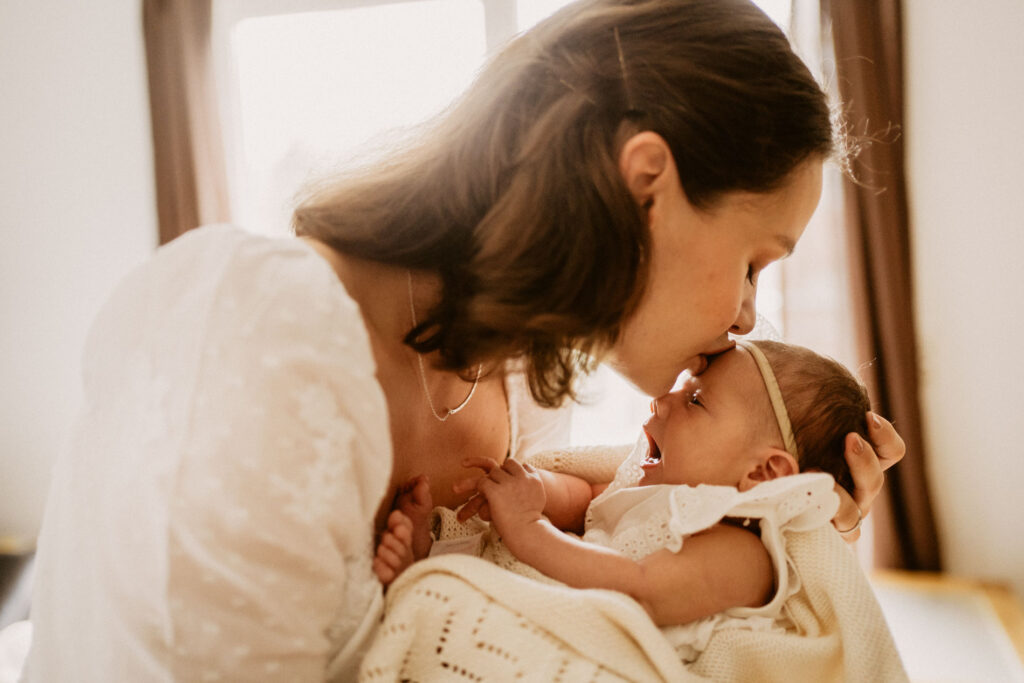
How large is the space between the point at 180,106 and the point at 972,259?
8.68 feet

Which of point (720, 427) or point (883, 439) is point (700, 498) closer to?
point (720, 427)

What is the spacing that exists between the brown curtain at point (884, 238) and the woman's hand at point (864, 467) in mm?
1321

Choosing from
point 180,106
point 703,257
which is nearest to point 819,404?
point 703,257

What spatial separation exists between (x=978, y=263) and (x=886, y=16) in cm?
80

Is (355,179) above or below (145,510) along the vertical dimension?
above

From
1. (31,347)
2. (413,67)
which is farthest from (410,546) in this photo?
(31,347)

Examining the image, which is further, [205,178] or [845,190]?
[205,178]

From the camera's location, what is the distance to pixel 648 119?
91 centimetres

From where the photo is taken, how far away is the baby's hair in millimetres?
1180

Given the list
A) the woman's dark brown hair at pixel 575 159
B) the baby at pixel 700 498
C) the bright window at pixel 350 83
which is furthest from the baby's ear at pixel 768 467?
the bright window at pixel 350 83

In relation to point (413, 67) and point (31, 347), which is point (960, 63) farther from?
point (31, 347)

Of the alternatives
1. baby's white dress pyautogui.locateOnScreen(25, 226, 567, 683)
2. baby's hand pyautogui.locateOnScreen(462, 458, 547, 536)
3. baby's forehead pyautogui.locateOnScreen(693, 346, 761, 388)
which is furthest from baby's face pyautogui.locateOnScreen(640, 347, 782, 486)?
baby's white dress pyautogui.locateOnScreen(25, 226, 567, 683)

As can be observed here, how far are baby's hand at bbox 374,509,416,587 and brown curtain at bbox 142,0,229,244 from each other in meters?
2.12

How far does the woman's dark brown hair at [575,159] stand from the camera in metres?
0.91
